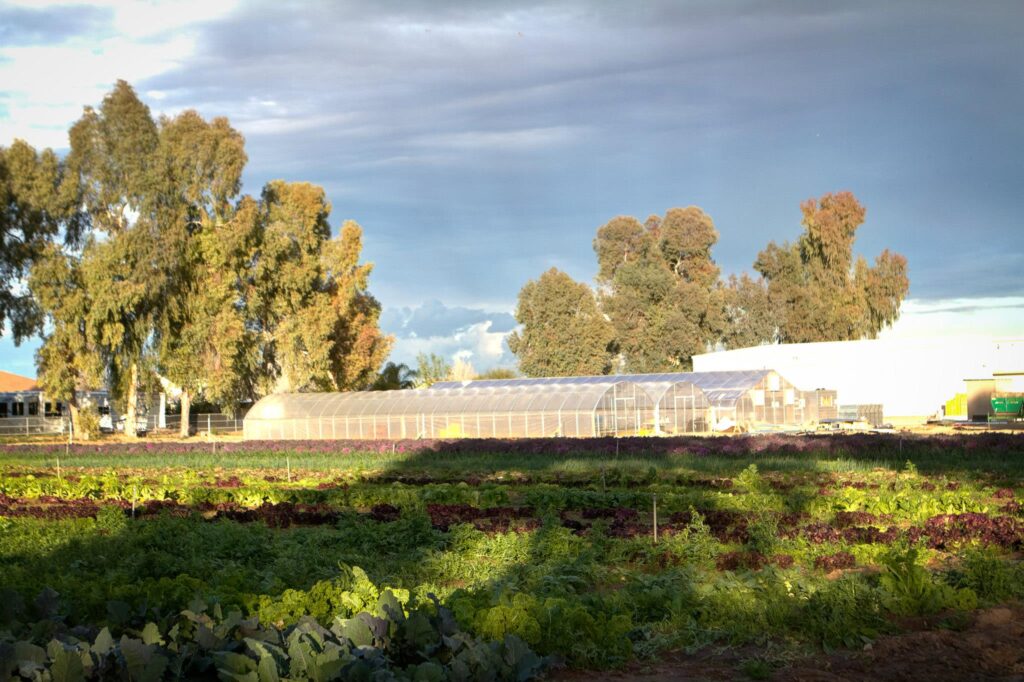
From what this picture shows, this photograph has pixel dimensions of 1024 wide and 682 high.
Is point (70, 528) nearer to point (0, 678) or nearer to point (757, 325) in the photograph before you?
point (0, 678)

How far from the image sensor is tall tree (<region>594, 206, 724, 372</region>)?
8400cm

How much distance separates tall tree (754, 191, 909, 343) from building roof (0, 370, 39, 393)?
6067 centimetres

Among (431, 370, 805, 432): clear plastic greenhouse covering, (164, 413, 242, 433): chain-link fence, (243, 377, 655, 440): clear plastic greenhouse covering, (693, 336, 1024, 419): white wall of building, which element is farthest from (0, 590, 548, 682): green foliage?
(164, 413, 242, 433): chain-link fence

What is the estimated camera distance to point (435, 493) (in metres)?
21.6

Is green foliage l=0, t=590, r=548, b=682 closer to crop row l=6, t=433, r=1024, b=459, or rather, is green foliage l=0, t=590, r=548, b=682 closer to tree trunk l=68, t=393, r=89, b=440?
crop row l=6, t=433, r=1024, b=459

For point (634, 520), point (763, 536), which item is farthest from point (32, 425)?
point (763, 536)

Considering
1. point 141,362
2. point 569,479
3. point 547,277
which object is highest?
point 547,277

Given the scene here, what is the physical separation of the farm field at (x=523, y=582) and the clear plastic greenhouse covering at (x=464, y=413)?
21.9 meters

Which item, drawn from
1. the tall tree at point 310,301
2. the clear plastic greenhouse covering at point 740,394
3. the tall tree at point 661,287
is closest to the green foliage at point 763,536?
the clear plastic greenhouse covering at point 740,394

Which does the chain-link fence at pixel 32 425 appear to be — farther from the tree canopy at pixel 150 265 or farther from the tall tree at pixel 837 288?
the tall tree at pixel 837 288

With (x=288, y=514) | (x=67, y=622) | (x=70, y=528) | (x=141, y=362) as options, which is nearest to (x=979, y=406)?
(x=141, y=362)

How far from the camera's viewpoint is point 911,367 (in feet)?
222

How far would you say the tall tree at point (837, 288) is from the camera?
284 feet

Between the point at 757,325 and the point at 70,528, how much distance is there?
78.6 metres
